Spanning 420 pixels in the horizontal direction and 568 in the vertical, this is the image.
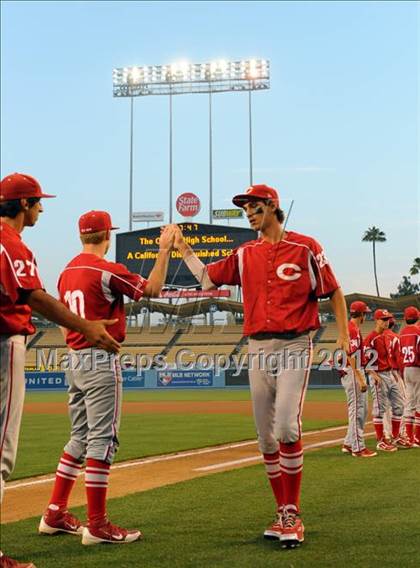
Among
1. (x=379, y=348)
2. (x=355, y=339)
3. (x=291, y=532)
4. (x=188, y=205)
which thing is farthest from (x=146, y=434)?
(x=188, y=205)

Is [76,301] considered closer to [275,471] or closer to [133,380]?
[275,471]

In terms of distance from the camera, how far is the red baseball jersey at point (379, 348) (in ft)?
37.0

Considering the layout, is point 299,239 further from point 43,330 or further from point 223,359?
point 43,330

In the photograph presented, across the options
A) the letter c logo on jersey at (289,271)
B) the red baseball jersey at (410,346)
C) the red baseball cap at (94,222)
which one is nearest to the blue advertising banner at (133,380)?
the red baseball jersey at (410,346)

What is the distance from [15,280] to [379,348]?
832cm

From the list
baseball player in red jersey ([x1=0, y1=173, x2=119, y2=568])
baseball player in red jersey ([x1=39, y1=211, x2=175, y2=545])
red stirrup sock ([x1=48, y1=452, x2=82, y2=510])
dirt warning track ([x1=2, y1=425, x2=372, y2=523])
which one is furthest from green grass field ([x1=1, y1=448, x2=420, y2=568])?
baseball player in red jersey ([x1=0, y1=173, x2=119, y2=568])

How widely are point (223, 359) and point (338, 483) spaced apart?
3934 centimetres

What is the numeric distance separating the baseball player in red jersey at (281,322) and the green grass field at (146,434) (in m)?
4.72

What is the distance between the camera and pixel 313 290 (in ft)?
17.7

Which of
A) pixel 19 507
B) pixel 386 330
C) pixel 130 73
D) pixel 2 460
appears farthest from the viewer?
pixel 130 73

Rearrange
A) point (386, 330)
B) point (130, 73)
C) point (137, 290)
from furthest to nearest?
point (130, 73), point (386, 330), point (137, 290)

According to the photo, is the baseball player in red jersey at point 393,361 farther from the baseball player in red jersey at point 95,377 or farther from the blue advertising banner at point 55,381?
the blue advertising banner at point 55,381

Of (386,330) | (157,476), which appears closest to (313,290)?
(157,476)

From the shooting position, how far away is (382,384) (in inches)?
453
